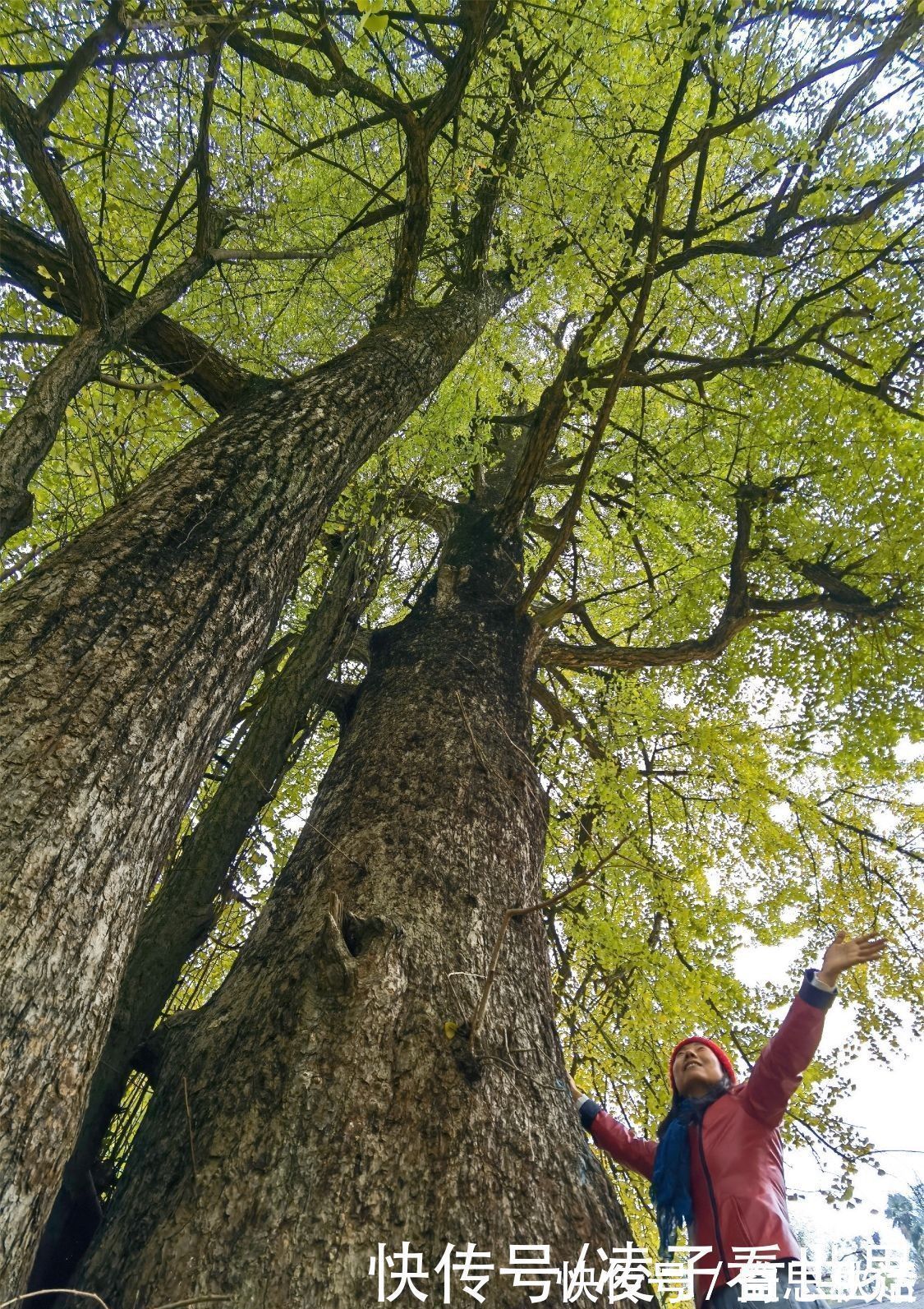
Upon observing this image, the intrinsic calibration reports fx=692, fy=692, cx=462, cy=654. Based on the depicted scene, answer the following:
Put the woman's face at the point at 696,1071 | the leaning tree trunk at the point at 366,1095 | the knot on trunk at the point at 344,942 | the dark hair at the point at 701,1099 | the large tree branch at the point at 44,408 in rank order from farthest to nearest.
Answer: the woman's face at the point at 696,1071
the dark hair at the point at 701,1099
the large tree branch at the point at 44,408
the knot on trunk at the point at 344,942
the leaning tree trunk at the point at 366,1095

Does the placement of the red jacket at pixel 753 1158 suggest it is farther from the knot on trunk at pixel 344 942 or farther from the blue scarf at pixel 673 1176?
the knot on trunk at pixel 344 942

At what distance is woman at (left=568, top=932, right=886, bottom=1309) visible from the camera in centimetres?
185

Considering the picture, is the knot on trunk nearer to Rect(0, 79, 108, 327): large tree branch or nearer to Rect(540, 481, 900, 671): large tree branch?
Rect(0, 79, 108, 327): large tree branch

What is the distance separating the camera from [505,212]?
15.9ft

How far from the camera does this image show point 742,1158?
79.9 inches

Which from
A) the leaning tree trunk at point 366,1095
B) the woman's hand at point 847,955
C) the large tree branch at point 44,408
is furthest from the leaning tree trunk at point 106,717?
the woman's hand at point 847,955

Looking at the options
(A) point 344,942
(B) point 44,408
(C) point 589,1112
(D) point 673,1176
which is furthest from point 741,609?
(B) point 44,408

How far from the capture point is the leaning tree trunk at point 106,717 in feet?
3.50

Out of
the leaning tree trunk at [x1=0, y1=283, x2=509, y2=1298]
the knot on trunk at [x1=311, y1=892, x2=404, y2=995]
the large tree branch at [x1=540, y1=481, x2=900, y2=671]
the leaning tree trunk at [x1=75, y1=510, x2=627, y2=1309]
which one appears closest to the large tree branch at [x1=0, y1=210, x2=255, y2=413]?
the leaning tree trunk at [x1=0, y1=283, x2=509, y2=1298]

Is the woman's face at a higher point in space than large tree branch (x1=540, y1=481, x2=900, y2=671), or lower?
lower

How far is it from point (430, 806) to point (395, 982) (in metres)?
0.76

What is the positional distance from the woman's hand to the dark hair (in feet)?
2.13

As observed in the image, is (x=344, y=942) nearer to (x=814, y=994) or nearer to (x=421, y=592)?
(x=814, y=994)

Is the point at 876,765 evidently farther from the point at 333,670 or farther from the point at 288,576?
the point at 288,576
